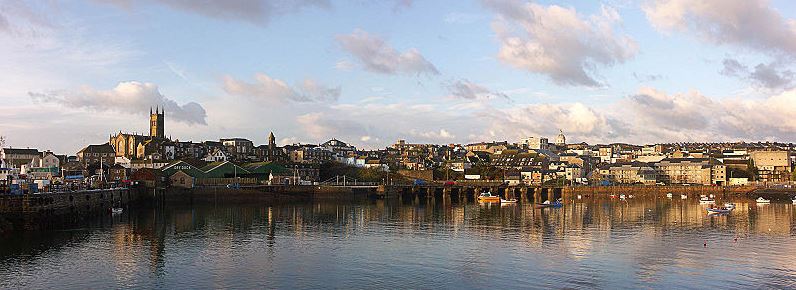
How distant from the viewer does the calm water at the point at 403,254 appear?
28062 mm

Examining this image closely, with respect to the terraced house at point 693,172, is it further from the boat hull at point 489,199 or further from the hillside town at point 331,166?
the boat hull at point 489,199

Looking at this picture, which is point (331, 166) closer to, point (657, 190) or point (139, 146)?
point (139, 146)

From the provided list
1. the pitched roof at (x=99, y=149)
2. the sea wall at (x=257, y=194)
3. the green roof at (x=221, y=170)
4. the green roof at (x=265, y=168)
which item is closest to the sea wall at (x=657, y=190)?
the sea wall at (x=257, y=194)

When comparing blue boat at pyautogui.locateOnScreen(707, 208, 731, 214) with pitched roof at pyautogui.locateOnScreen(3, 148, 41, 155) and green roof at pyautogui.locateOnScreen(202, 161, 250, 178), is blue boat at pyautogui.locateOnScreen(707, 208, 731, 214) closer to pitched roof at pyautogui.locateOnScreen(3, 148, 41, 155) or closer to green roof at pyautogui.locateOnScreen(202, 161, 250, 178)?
green roof at pyautogui.locateOnScreen(202, 161, 250, 178)

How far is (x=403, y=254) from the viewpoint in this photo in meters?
35.3

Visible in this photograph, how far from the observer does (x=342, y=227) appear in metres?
51.0

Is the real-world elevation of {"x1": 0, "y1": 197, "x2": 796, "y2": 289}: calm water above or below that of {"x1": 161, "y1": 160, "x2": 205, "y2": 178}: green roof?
below

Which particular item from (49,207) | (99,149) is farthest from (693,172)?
(49,207)

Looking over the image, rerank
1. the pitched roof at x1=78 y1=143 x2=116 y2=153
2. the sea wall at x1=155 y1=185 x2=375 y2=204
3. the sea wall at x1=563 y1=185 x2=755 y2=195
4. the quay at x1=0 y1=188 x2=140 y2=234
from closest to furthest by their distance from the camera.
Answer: the quay at x1=0 y1=188 x2=140 y2=234
the sea wall at x1=155 y1=185 x2=375 y2=204
the sea wall at x1=563 y1=185 x2=755 y2=195
the pitched roof at x1=78 y1=143 x2=116 y2=153

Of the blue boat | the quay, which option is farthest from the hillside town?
the blue boat

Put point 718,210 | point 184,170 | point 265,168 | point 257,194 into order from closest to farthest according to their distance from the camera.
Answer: point 718,210
point 257,194
point 184,170
point 265,168

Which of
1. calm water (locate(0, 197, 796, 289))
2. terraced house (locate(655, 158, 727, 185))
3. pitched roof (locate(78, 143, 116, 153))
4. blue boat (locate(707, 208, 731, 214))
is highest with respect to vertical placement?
pitched roof (locate(78, 143, 116, 153))

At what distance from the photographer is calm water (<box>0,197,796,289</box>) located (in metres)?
28.1

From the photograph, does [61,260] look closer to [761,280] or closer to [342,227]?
[342,227]
